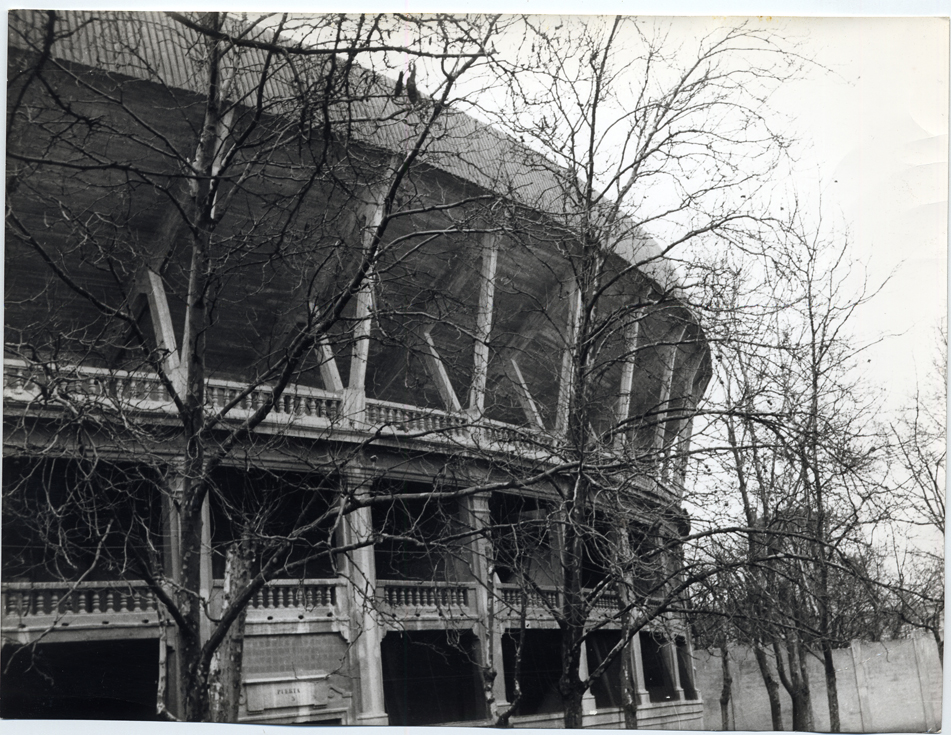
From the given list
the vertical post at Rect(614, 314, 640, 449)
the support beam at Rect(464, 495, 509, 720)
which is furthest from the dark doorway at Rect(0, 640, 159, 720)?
the vertical post at Rect(614, 314, 640, 449)

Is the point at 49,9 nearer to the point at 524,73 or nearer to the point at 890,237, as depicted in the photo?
the point at 524,73

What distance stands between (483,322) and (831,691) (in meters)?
3.76

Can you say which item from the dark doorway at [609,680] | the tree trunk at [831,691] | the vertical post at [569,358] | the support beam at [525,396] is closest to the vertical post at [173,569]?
the support beam at [525,396]

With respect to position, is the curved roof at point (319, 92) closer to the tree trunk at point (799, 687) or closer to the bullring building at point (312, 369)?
the bullring building at point (312, 369)

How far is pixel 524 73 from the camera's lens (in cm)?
676

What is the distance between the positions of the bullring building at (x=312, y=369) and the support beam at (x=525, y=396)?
3 centimetres

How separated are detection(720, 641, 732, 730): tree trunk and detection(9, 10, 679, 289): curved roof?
294cm

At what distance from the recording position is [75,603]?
272 inches

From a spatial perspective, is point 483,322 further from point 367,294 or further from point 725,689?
point 725,689

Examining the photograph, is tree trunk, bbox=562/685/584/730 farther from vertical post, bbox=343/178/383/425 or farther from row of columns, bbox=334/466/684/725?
vertical post, bbox=343/178/383/425

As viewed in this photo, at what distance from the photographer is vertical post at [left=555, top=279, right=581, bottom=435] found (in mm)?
6990

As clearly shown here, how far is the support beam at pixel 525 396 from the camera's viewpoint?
7.10 m

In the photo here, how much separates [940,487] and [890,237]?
1873 millimetres

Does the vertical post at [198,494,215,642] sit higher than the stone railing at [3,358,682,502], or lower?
lower
